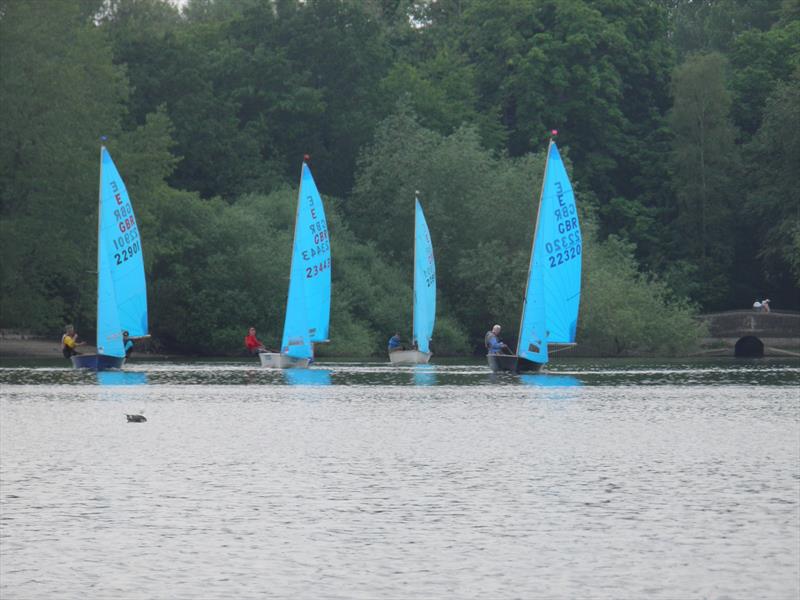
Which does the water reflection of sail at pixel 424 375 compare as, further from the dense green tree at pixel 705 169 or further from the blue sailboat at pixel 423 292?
the dense green tree at pixel 705 169

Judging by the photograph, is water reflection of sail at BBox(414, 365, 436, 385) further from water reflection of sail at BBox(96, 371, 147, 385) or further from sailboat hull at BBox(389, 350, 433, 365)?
water reflection of sail at BBox(96, 371, 147, 385)

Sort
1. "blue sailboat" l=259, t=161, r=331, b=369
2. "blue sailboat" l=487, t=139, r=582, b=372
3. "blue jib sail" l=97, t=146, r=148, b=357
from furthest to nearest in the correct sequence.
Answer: "blue sailboat" l=259, t=161, r=331, b=369 → "blue jib sail" l=97, t=146, r=148, b=357 → "blue sailboat" l=487, t=139, r=582, b=372

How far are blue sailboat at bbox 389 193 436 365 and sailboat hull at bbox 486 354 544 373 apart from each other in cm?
1460

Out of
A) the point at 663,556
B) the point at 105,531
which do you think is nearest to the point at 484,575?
the point at 663,556

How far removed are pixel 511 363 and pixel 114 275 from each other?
14.9m

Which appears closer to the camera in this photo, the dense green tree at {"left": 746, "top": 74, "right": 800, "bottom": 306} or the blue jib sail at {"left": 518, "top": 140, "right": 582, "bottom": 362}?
the blue jib sail at {"left": 518, "top": 140, "right": 582, "bottom": 362}

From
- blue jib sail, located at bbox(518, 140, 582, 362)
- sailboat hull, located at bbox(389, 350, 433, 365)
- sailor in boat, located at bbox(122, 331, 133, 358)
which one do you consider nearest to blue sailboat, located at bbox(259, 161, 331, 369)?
sailor in boat, located at bbox(122, 331, 133, 358)

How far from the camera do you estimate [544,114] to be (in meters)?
109

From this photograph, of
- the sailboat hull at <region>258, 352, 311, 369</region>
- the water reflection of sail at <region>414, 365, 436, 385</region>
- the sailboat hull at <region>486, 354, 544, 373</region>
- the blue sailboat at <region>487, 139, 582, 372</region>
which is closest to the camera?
the water reflection of sail at <region>414, 365, 436, 385</region>

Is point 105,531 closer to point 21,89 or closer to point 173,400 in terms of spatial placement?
point 173,400

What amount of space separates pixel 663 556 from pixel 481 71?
Answer: 9670 centimetres

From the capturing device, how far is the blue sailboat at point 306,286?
222 feet

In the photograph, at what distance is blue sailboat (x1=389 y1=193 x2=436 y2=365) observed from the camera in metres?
78.4

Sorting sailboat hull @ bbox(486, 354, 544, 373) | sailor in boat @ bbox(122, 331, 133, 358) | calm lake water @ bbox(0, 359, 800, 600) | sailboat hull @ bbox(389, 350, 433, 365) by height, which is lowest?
calm lake water @ bbox(0, 359, 800, 600)
